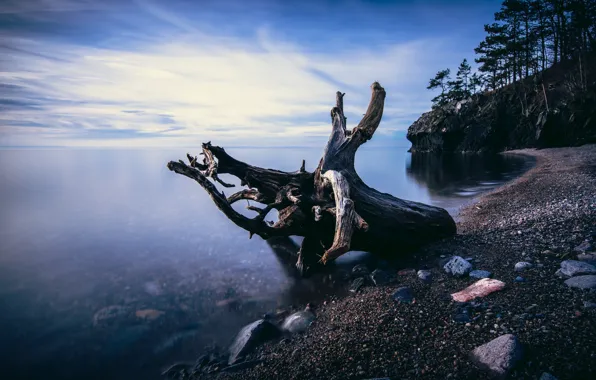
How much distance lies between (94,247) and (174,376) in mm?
8279

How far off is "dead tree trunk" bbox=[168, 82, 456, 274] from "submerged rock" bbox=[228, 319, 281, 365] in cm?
208

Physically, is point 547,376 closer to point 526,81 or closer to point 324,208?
point 324,208

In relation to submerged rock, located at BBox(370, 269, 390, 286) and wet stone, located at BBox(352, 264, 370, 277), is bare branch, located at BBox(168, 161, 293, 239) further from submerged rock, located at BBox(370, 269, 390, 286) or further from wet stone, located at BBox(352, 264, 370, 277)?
submerged rock, located at BBox(370, 269, 390, 286)

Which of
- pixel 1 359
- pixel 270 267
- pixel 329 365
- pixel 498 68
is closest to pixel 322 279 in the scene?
pixel 270 267

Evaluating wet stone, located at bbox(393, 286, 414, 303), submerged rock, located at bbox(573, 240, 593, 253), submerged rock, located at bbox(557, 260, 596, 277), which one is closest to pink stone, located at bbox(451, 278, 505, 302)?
wet stone, located at bbox(393, 286, 414, 303)

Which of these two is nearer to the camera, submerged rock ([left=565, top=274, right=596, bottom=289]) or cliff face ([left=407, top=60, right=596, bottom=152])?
submerged rock ([left=565, top=274, right=596, bottom=289])

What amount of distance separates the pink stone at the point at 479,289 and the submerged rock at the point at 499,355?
1097mm

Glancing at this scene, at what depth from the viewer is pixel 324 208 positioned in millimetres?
5957

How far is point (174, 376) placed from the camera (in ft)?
13.3

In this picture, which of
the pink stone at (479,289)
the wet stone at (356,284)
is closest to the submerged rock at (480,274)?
the pink stone at (479,289)

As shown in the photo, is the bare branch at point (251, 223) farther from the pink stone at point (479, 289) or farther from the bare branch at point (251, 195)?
the pink stone at point (479, 289)

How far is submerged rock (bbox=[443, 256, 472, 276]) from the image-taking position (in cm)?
497

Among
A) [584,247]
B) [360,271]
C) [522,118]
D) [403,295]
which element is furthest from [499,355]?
[522,118]

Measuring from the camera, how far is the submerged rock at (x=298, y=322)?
454cm
